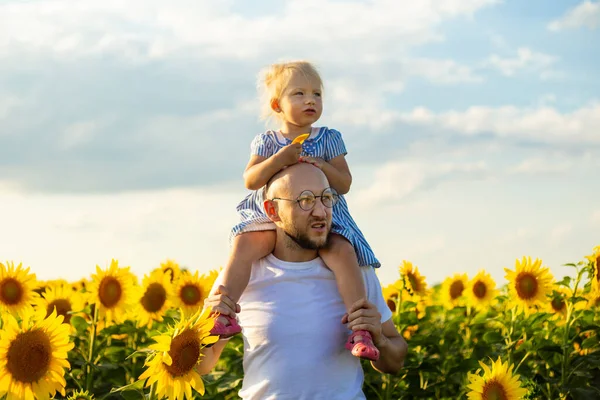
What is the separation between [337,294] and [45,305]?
2.87 meters

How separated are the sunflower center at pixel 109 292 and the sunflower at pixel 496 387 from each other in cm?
283

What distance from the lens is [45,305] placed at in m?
6.71

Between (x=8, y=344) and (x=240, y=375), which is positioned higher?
(x=240, y=375)

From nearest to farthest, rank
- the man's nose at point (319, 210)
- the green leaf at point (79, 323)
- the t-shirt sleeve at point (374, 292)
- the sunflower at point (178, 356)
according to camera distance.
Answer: the sunflower at point (178, 356) → the man's nose at point (319, 210) → the t-shirt sleeve at point (374, 292) → the green leaf at point (79, 323)

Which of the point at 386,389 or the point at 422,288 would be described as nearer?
the point at 386,389

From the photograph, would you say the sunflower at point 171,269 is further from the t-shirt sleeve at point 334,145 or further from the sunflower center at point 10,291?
the t-shirt sleeve at point 334,145

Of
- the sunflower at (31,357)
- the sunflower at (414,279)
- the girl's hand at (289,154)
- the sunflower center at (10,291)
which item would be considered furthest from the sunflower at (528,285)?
the sunflower at (31,357)

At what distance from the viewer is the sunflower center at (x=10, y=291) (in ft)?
20.9

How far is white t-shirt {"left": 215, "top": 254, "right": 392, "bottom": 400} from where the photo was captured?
4523 millimetres

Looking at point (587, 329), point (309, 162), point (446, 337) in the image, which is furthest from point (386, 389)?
point (309, 162)

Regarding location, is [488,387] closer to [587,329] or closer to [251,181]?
[251,181]

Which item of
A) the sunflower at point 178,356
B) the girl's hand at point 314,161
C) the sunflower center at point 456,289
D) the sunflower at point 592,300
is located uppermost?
the sunflower center at point 456,289

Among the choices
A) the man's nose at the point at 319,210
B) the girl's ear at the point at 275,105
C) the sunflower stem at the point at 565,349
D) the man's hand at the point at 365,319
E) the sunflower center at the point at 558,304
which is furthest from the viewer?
the sunflower center at the point at 558,304

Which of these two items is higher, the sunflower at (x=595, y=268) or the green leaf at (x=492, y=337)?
the sunflower at (x=595, y=268)
